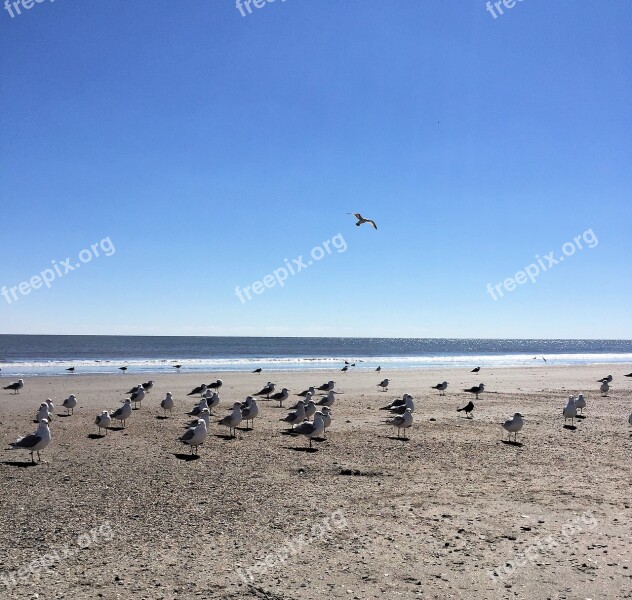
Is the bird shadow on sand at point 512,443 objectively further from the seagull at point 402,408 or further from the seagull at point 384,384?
the seagull at point 384,384

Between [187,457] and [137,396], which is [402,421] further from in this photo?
[137,396]

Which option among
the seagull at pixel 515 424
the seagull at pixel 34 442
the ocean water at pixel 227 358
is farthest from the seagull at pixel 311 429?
the ocean water at pixel 227 358

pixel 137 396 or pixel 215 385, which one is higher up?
pixel 137 396

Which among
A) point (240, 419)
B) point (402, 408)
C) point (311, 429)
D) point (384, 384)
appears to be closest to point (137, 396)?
point (240, 419)

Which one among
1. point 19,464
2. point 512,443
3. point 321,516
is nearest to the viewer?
point 321,516

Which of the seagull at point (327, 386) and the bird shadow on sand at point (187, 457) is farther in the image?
the seagull at point (327, 386)

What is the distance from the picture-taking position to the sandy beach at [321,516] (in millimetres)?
6137

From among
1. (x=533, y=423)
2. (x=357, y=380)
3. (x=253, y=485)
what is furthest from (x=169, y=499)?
(x=357, y=380)

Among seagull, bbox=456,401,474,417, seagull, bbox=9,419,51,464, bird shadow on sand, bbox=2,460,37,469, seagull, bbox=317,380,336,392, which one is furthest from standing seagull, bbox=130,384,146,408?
seagull, bbox=456,401,474,417

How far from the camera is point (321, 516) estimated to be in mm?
8219

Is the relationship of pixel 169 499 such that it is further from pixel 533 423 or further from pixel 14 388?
pixel 14 388

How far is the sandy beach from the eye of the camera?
20.1 feet

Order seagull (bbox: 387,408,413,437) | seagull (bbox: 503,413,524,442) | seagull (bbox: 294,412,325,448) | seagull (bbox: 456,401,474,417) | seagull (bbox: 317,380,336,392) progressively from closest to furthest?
seagull (bbox: 294,412,325,448) → seagull (bbox: 503,413,524,442) → seagull (bbox: 387,408,413,437) → seagull (bbox: 456,401,474,417) → seagull (bbox: 317,380,336,392)

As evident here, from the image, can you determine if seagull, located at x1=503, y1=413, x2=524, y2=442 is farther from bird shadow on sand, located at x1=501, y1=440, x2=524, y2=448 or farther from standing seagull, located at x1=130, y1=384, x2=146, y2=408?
standing seagull, located at x1=130, y1=384, x2=146, y2=408
